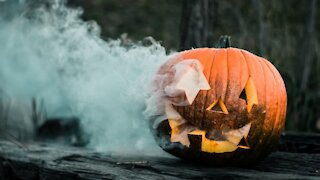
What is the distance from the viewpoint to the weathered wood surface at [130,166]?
238 cm

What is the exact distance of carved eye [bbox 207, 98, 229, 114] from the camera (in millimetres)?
2422

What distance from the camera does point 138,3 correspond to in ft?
30.0

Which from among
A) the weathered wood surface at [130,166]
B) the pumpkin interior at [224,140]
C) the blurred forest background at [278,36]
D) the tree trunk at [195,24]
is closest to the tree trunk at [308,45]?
the blurred forest background at [278,36]

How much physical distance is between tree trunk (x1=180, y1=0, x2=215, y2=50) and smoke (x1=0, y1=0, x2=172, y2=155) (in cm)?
60

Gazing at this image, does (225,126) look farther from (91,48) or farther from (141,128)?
(91,48)

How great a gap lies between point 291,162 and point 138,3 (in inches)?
266

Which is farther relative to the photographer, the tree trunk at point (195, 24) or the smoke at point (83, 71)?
the tree trunk at point (195, 24)

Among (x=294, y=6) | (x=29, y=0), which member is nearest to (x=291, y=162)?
(x=29, y=0)

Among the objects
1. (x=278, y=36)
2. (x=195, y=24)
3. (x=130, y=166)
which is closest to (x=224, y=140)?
(x=130, y=166)

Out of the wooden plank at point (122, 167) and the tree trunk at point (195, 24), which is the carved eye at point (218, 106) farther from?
the tree trunk at point (195, 24)

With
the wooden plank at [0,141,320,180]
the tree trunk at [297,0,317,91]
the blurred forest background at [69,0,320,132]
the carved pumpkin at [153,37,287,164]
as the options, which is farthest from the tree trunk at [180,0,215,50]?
the tree trunk at [297,0,317,91]

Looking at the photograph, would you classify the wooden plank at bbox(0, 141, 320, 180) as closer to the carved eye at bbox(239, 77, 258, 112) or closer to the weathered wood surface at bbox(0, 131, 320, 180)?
the weathered wood surface at bbox(0, 131, 320, 180)

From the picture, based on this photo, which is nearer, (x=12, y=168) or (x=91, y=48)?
(x=12, y=168)

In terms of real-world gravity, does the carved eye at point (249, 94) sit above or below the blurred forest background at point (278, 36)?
below
